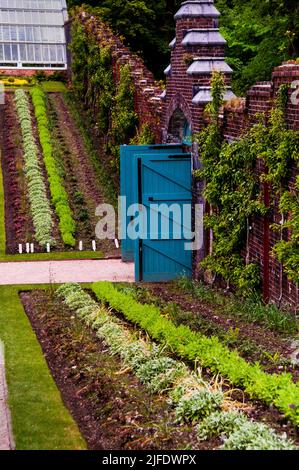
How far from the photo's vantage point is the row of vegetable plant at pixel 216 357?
7046 millimetres

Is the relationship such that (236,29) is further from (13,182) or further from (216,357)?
(216,357)

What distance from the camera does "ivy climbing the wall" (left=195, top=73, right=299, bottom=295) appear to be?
10.8 meters

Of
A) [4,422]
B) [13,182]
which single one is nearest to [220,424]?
[4,422]

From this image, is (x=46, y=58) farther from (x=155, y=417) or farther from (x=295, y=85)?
(x=155, y=417)

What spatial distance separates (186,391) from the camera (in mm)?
7699

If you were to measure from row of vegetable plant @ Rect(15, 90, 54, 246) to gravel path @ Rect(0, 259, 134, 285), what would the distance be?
159cm

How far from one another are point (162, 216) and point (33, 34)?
22.9 metres

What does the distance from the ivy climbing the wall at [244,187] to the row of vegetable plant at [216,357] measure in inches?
74.9

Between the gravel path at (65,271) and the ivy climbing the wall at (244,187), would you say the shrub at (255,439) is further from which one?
the gravel path at (65,271)

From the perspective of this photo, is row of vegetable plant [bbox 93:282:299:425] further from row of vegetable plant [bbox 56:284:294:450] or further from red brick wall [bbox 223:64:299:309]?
red brick wall [bbox 223:64:299:309]

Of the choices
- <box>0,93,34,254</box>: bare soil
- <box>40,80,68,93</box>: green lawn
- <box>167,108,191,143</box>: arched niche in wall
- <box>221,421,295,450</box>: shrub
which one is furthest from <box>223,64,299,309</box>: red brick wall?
<box>40,80,68,93</box>: green lawn

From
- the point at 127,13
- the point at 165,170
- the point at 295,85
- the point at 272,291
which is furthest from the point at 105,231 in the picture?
the point at 127,13

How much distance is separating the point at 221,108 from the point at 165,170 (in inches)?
70.7

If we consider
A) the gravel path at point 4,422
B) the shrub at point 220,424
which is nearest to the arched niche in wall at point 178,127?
the gravel path at point 4,422
